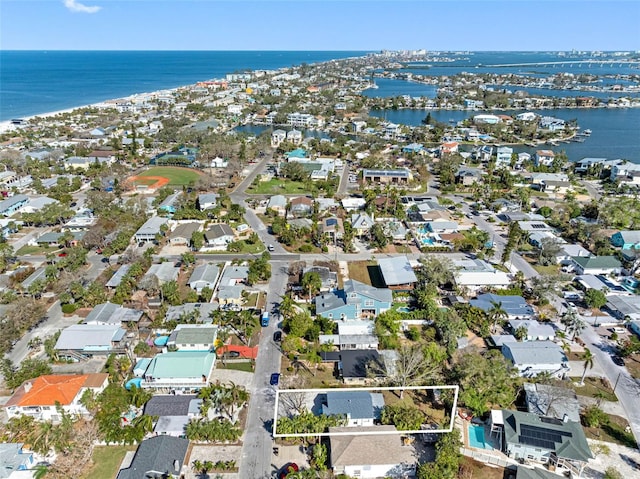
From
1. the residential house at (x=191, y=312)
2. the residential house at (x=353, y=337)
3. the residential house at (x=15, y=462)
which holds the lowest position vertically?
the residential house at (x=353, y=337)

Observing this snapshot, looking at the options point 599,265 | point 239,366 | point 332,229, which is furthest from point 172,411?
point 599,265

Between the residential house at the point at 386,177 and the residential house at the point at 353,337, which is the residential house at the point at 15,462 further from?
the residential house at the point at 386,177

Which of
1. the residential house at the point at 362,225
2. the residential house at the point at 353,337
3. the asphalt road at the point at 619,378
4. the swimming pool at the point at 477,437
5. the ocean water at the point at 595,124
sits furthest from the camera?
the ocean water at the point at 595,124

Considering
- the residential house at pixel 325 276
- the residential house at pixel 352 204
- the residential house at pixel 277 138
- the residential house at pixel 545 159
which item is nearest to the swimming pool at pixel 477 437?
the residential house at pixel 325 276

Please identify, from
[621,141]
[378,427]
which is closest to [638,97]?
[621,141]

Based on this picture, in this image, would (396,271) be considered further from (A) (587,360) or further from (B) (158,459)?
(B) (158,459)

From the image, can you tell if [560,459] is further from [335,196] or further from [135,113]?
[135,113]

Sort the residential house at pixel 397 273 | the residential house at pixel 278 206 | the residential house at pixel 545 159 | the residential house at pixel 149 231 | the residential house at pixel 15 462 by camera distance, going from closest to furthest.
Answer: the residential house at pixel 15 462, the residential house at pixel 397 273, the residential house at pixel 149 231, the residential house at pixel 278 206, the residential house at pixel 545 159
